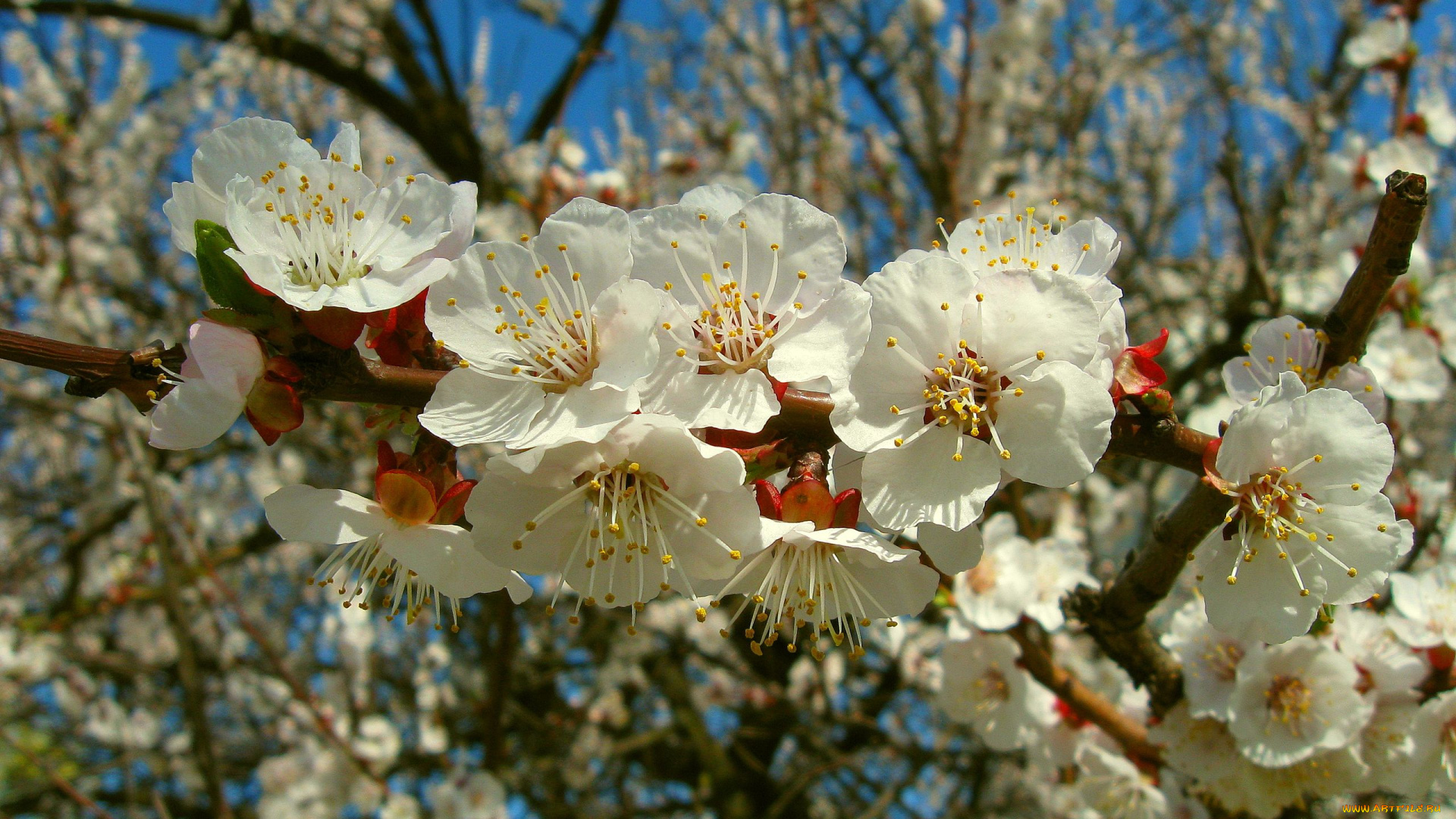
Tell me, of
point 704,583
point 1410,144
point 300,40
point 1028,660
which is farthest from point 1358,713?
point 300,40

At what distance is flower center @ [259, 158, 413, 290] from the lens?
44.0 inches

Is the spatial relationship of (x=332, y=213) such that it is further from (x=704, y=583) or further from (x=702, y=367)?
(x=704, y=583)

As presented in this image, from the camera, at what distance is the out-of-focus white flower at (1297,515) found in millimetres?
1082

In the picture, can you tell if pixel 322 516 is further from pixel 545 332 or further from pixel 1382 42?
pixel 1382 42

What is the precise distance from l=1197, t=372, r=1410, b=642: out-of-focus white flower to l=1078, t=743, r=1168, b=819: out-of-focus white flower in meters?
0.97

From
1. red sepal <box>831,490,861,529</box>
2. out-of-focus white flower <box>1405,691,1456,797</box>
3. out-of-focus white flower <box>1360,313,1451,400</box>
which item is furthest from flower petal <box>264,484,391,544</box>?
out-of-focus white flower <box>1360,313,1451,400</box>

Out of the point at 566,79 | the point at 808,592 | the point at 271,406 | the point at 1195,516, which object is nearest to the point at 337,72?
the point at 566,79

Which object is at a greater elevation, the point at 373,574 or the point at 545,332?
the point at 545,332

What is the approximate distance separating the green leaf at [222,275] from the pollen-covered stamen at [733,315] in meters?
0.50

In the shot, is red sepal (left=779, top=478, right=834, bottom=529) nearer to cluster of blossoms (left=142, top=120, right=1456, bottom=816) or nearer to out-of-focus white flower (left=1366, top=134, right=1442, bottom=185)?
cluster of blossoms (left=142, top=120, right=1456, bottom=816)

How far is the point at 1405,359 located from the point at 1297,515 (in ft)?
7.17

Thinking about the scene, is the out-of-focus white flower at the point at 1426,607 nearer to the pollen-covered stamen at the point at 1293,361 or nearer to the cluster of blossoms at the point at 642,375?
the pollen-covered stamen at the point at 1293,361


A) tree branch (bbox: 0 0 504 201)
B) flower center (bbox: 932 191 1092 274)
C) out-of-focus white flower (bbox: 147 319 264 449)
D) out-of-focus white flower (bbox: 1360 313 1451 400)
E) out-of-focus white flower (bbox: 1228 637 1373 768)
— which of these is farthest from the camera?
tree branch (bbox: 0 0 504 201)

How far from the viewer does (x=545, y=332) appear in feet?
3.72
